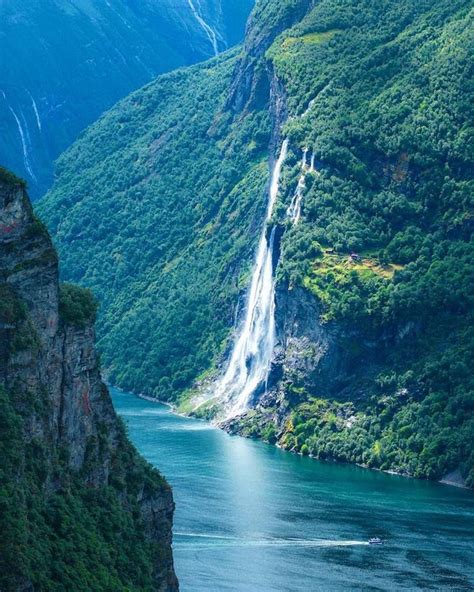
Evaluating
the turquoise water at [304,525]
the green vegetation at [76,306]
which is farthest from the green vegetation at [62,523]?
the turquoise water at [304,525]

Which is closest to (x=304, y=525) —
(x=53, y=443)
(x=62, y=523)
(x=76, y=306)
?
(x=76, y=306)

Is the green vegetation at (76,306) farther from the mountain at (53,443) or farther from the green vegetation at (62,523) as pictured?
the green vegetation at (62,523)

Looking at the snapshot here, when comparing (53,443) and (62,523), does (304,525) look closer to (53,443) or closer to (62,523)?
(53,443)

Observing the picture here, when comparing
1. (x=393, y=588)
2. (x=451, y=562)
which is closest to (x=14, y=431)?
(x=393, y=588)

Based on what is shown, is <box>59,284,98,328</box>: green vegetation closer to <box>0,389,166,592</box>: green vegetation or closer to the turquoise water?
<box>0,389,166,592</box>: green vegetation

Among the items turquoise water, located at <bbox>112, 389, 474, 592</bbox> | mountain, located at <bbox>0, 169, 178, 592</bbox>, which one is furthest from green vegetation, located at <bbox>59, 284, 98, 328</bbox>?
turquoise water, located at <bbox>112, 389, 474, 592</bbox>
